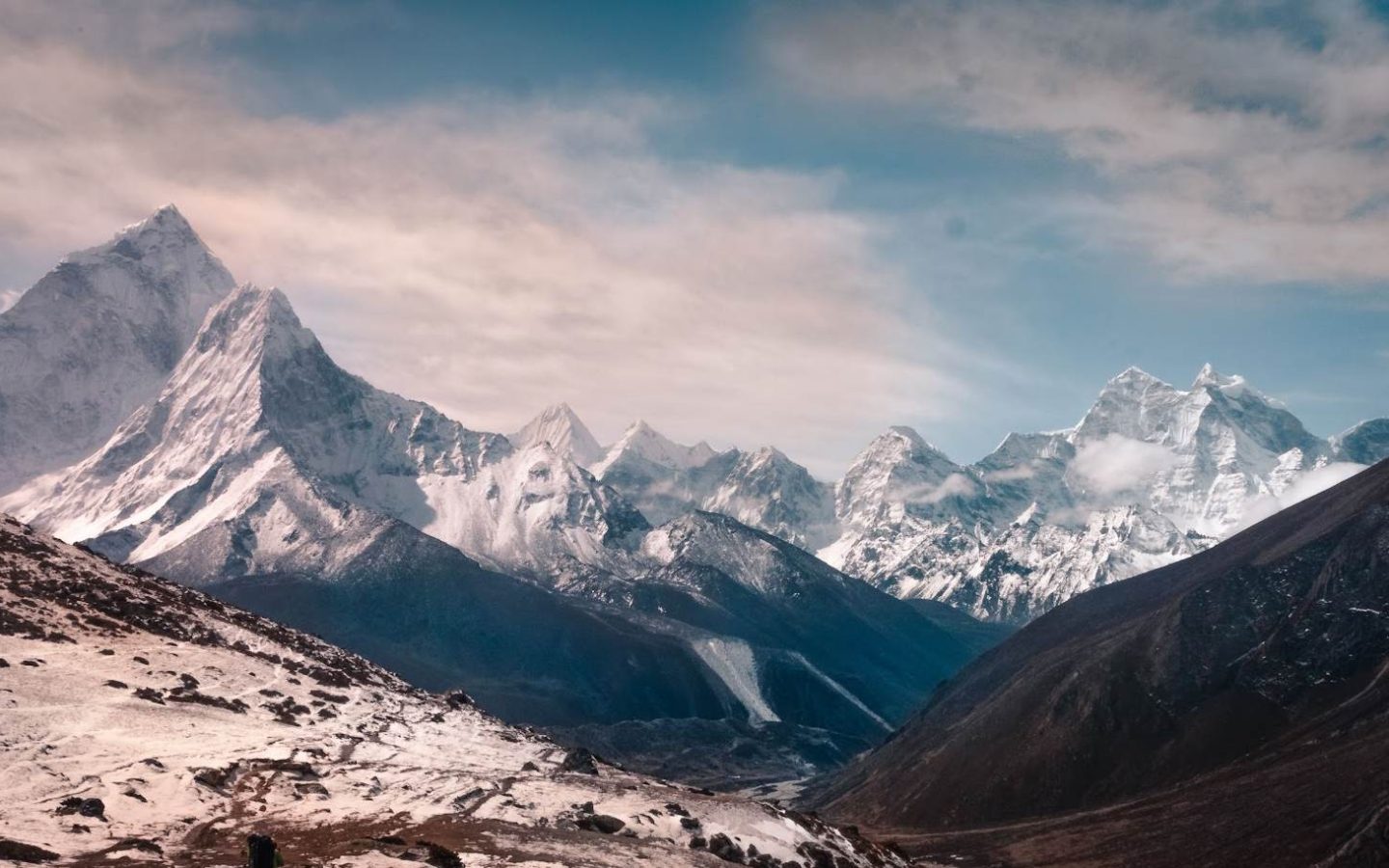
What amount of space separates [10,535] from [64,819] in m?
97.0

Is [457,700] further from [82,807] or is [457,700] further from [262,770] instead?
[82,807]

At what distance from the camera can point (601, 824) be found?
100750mm

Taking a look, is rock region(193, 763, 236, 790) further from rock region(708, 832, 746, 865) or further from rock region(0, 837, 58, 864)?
rock region(708, 832, 746, 865)

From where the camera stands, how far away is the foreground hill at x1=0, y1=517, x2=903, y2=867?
82.5 m

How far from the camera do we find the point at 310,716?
129 m

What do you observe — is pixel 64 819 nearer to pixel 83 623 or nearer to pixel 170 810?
pixel 170 810

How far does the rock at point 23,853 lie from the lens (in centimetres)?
7000

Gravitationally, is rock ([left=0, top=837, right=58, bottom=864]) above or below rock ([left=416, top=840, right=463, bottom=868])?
below

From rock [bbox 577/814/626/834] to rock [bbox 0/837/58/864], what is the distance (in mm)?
42498

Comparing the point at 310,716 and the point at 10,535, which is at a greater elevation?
the point at 10,535

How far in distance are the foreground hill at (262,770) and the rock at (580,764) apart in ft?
0.87

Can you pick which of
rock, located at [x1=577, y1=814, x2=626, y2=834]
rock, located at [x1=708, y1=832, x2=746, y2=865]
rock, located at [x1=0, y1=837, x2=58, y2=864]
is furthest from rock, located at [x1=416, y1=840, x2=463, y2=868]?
rock, located at [x1=708, y1=832, x2=746, y2=865]

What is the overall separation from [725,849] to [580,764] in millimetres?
31140

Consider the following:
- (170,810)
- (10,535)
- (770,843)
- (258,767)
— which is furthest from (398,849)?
(10,535)
